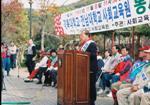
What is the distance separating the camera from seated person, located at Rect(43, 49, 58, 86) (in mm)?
13133

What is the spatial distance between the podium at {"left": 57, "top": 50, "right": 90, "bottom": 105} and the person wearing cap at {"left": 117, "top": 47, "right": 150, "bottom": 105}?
1031 millimetres

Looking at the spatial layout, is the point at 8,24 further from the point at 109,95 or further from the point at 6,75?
the point at 109,95

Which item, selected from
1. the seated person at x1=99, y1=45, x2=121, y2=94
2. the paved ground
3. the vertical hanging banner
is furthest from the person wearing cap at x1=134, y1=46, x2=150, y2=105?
the seated person at x1=99, y1=45, x2=121, y2=94

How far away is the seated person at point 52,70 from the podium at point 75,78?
4.48 meters

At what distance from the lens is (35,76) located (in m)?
15.1

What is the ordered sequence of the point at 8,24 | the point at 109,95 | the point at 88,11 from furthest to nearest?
1. the point at 8,24
2. the point at 88,11
3. the point at 109,95

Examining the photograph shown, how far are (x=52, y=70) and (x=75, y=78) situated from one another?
4.83m

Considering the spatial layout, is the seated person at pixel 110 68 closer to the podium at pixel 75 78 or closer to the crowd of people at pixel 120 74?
the crowd of people at pixel 120 74

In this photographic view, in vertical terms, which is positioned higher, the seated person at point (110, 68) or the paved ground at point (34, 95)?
the seated person at point (110, 68)

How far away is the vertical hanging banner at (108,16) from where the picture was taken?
9367mm

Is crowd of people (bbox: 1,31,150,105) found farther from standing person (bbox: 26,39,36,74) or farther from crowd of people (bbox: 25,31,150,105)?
standing person (bbox: 26,39,36,74)

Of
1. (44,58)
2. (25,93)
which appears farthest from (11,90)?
(44,58)

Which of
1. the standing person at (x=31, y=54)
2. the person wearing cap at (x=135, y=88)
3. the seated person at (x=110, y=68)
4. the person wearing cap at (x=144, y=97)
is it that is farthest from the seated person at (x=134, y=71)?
the standing person at (x=31, y=54)

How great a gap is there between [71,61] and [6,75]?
10166mm
